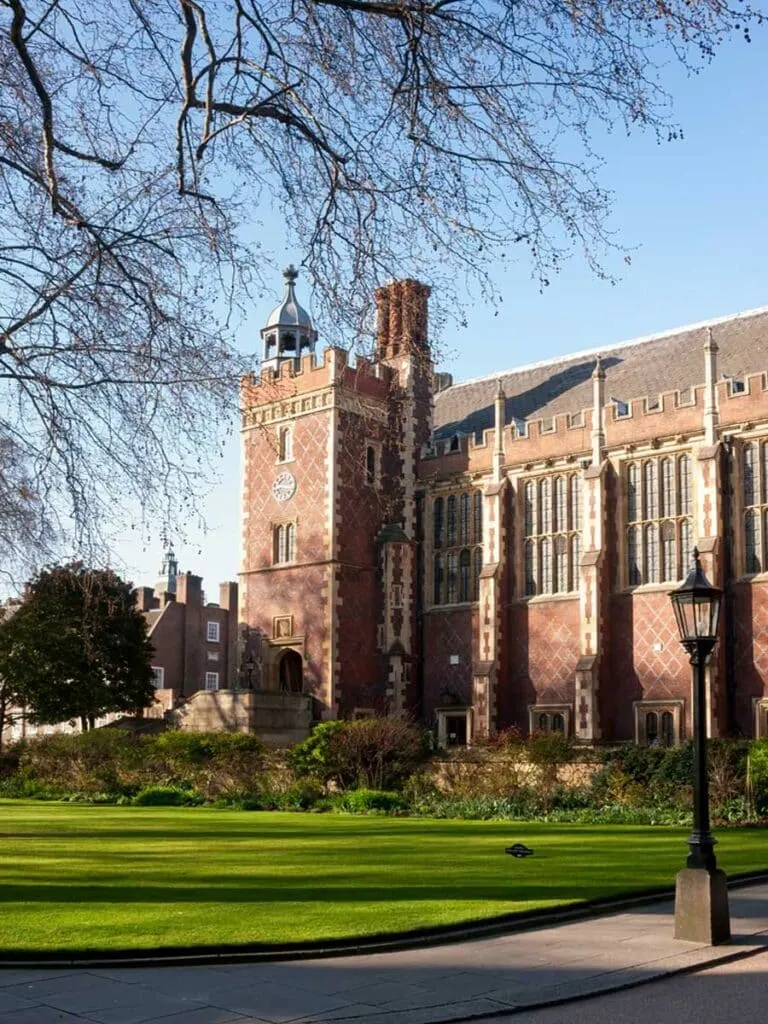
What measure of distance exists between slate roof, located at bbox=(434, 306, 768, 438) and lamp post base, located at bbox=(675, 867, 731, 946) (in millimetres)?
25192

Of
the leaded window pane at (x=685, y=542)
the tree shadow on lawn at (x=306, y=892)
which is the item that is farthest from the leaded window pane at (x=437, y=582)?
the tree shadow on lawn at (x=306, y=892)

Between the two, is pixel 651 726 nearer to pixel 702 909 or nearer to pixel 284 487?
pixel 284 487

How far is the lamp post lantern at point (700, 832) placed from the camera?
28.1ft

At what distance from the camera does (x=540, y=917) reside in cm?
934

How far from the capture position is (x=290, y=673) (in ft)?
124

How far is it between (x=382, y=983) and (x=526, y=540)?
91.5 feet

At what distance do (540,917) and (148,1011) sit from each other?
389 cm

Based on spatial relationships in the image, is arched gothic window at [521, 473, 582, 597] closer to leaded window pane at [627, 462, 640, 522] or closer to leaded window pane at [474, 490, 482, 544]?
leaded window pane at [627, 462, 640, 522]

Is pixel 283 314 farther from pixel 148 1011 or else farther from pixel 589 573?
pixel 148 1011

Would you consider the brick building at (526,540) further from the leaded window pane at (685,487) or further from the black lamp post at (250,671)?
the black lamp post at (250,671)

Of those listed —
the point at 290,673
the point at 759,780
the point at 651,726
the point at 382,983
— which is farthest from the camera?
the point at 290,673

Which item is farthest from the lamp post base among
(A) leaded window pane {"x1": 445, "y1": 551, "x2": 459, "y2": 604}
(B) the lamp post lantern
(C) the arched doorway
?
(C) the arched doorway

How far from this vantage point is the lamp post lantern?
8.56m

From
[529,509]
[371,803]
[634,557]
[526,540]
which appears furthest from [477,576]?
[371,803]
